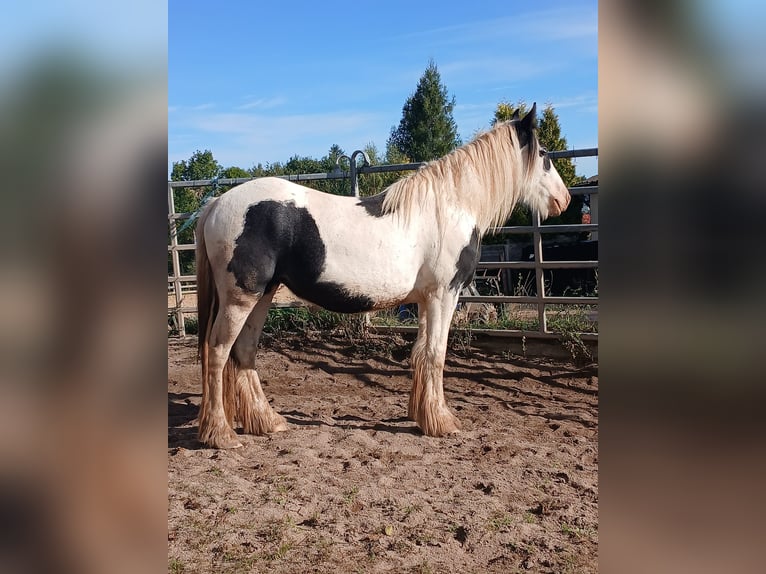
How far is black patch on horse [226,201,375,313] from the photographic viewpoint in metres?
3.80

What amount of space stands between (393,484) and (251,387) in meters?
1.41

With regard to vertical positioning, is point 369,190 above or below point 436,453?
above

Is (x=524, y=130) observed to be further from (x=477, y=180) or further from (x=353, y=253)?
(x=353, y=253)

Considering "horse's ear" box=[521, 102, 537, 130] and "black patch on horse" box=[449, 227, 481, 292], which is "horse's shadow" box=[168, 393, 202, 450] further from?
"horse's ear" box=[521, 102, 537, 130]

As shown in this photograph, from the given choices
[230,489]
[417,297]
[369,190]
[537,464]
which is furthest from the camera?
[369,190]

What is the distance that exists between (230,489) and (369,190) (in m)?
5.07

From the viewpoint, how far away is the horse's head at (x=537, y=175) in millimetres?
4422

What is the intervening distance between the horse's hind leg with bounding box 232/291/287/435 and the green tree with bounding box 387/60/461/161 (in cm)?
2593

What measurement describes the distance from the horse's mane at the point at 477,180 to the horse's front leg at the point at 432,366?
57 cm

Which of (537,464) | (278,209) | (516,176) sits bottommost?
(537,464)
